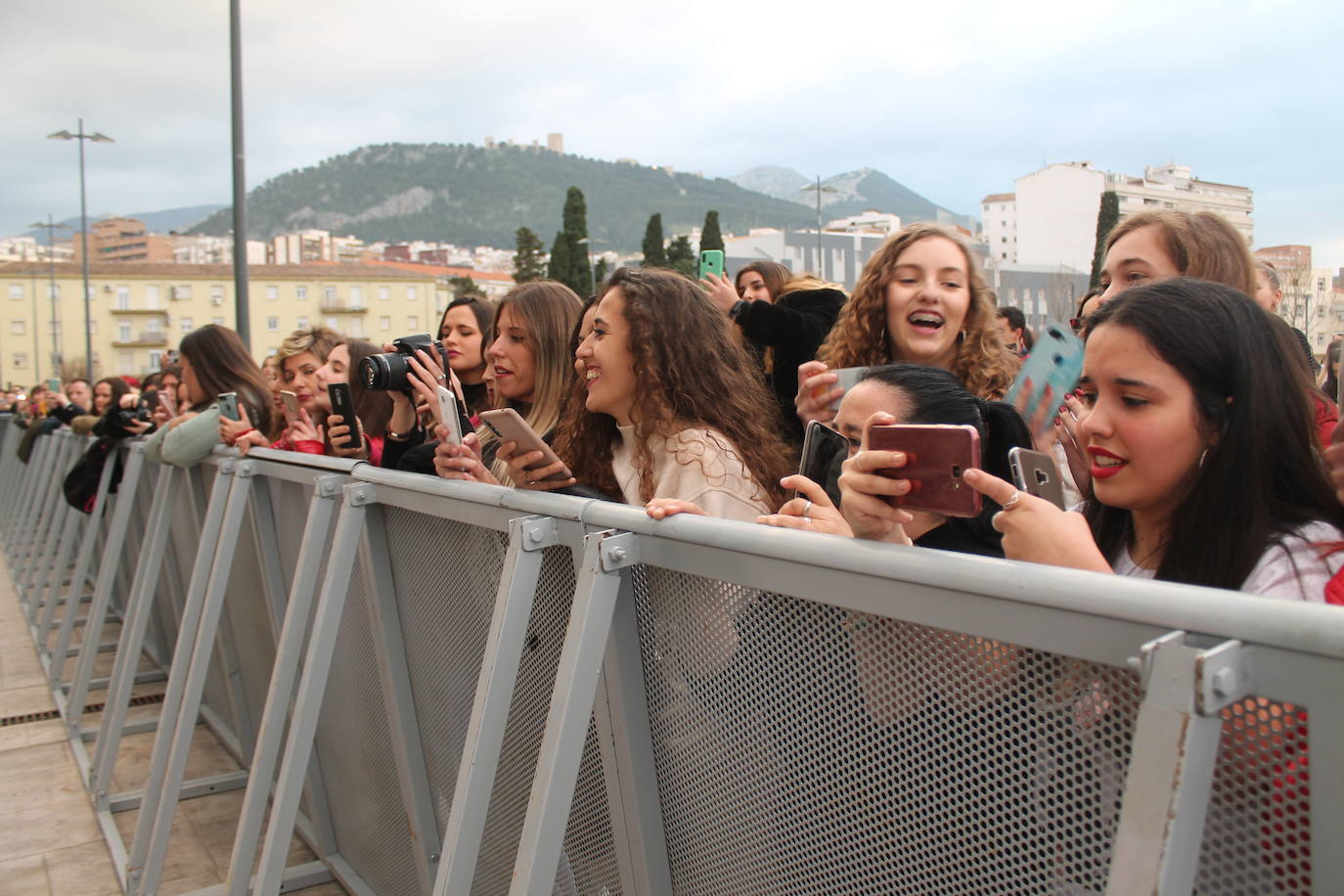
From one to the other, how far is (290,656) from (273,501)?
2.85 feet

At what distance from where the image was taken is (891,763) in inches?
55.6

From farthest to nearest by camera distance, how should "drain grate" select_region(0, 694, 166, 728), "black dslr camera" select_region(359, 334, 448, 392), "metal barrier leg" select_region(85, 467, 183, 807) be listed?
1. "drain grate" select_region(0, 694, 166, 728)
2. "metal barrier leg" select_region(85, 467, 183, 807)
3. "black dslr camera" select_region(359, 334, 448, 392)

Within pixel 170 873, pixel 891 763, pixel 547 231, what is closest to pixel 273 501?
pixel 170 873

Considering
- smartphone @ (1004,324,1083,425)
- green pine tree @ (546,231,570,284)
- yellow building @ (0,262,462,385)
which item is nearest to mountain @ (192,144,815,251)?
yellow building @ (0,262,462,385)

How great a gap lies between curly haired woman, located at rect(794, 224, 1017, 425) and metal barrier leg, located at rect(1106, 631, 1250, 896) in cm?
214

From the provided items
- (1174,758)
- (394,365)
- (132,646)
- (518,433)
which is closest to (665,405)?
(518,433)

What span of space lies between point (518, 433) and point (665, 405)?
53cm

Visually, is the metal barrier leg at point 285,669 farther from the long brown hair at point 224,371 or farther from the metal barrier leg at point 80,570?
the metal barrier leg at point 80,570

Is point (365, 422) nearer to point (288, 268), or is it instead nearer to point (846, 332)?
point (846, 332)

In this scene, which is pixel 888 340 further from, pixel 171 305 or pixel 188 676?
pixel 171 305

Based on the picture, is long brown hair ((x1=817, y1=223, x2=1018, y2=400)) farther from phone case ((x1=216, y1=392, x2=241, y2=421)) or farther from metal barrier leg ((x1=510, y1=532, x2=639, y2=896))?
phone case ((x1=216, y1=392, x2=241, y2=421))

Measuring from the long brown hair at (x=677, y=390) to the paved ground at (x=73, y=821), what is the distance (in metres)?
2.02

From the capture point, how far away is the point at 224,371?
558 cm

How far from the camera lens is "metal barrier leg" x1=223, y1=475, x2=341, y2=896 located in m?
3.18
